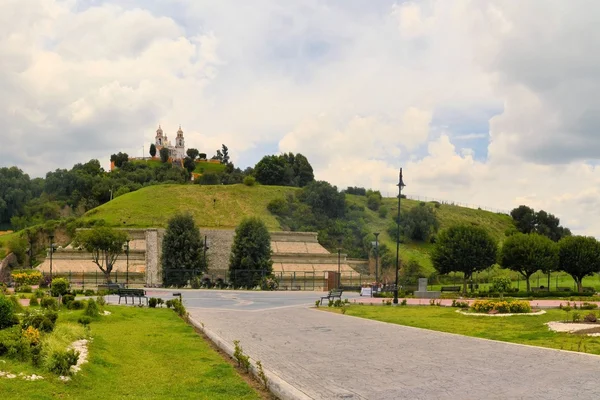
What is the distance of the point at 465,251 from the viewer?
47531 mm

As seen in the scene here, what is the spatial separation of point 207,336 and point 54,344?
688 centimetres

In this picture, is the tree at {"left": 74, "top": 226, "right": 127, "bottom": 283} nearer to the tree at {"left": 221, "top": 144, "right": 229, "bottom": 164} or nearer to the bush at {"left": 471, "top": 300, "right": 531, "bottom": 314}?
the bush at {"left": 471, "top": 300, "right": 531, "bottom": 314}

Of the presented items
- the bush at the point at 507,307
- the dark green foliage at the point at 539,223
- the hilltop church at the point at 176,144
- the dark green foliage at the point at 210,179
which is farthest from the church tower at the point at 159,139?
the bush at the point at 507,307

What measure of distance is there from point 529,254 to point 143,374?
4187 centimetres

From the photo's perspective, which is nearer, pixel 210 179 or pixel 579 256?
pixel 579 256

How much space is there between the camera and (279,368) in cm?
1044

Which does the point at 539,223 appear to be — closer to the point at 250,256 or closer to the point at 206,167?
the point at 250,256

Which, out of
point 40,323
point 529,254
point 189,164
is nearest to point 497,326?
point 40,323

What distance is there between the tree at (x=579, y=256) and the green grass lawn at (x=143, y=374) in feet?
133

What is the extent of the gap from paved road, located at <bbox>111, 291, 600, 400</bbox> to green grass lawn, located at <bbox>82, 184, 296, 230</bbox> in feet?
195

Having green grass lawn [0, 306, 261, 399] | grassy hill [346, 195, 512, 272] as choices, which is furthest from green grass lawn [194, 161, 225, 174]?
green grass lawn [0, 306, 261, 399]

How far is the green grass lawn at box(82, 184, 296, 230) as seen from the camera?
74.6 meters

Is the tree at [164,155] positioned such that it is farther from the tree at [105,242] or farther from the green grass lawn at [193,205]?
the tree at [105,242]

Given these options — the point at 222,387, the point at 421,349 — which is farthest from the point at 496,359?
the point at 222,387
